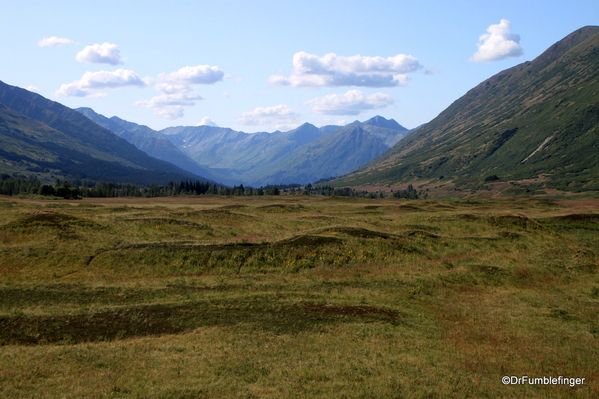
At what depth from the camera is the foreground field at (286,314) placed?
772 inches

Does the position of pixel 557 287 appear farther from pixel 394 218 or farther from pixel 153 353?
pixel 394 218

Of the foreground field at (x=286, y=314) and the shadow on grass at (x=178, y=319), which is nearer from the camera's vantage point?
the foreground field at (x=286, y=314)

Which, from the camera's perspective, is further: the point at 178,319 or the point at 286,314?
the point at 286,314

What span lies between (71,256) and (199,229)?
22292mm

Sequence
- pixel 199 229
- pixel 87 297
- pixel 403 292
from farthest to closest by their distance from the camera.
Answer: pixel 199 229, pixel 403 292, pixel 87 297

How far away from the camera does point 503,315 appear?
33125mm

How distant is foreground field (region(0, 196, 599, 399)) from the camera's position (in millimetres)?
19609

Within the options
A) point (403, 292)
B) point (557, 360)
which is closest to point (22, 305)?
point (403, 292)

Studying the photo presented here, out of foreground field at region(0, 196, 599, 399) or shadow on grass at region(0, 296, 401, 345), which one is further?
shadow on grass at region(0, 296, 401, 345)

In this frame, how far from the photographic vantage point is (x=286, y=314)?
1192 inches

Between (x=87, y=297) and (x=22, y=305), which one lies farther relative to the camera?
(x=87, y=297)

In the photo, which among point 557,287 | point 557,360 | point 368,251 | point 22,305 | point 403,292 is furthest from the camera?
point 368,251

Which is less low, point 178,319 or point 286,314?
point 286,314

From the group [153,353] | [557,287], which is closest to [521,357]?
[153,353]
